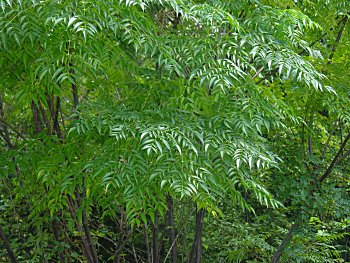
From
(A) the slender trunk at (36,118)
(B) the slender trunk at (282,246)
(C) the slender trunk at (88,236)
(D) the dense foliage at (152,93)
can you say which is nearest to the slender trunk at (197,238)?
(D) the dense foliage at (152,93)

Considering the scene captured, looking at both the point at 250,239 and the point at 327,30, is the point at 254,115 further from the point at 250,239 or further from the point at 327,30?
the point at 250,239

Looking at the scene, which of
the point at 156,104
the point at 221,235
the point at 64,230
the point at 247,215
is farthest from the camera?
the point at 247,215

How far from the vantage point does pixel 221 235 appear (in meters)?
4.87

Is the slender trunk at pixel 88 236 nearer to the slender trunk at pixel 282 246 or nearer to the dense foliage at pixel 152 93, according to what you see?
the dense foliage at pixel 152 93

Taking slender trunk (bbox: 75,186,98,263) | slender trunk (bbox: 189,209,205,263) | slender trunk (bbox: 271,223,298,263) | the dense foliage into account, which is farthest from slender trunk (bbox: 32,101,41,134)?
slender trunk (bbox: 271,223,298,263)

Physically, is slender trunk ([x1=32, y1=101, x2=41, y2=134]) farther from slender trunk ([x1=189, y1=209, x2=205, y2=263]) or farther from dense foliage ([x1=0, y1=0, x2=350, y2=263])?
slender trunk ([x1=189, y1=209, x2=205, y2=263])

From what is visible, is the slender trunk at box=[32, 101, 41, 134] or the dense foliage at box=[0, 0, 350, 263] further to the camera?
the slender trunk at box=[32, 101, 41, 134]

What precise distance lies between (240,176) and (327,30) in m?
1.66

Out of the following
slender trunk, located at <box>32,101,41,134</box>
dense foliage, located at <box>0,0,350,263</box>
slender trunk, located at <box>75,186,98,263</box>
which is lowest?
slender trunk, located at <box>75,186,98,263</box>

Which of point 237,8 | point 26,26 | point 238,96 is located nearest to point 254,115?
point 238,96

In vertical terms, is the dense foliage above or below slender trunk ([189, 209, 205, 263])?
Answer: above

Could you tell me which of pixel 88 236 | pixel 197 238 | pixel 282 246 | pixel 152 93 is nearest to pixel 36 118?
pixel 88 236

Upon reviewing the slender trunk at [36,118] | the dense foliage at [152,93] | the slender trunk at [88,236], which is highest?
the dense foliage at [152,93]

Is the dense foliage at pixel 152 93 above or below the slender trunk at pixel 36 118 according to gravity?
above
